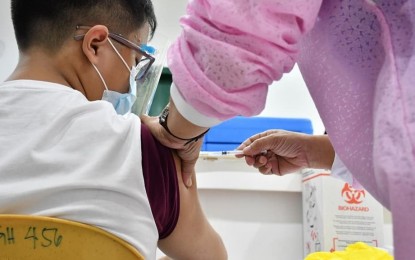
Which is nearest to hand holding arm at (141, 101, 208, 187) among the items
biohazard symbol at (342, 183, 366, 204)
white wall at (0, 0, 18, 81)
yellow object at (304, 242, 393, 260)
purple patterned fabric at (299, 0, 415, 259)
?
purple patterned fabric at (299, 0, 415, 259)

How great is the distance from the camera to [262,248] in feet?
6.30

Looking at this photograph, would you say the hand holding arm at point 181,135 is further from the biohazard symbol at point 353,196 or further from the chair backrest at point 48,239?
the biohazard symbol at point 353,196

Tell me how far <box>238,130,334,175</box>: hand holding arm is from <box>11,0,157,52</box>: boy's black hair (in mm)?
468

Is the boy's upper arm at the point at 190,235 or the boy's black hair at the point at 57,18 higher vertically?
the boy's black hair at the point at 57,18

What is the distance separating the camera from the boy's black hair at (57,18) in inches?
40.0

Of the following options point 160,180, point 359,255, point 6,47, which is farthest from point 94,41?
point 6,47

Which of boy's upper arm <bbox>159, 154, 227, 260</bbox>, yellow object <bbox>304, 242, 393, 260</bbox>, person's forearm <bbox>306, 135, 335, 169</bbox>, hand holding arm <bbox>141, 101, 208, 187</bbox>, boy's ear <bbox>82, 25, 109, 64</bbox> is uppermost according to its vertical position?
boy's ear <bbox>82, 25, 109, 64</bbox>

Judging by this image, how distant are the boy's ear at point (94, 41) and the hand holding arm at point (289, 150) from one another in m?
0.45

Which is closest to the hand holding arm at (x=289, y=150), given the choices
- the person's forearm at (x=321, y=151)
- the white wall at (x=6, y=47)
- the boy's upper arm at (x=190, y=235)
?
the person's forearm at (x=321, y=151)

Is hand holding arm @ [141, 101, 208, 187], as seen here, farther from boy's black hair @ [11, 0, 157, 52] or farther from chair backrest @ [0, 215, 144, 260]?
boy's black hair @ [11, 0, 157, 52]

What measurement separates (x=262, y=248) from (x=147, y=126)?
4.18ft

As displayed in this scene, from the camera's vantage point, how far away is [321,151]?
1.04 metres

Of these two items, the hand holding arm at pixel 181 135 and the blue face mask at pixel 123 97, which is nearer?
the hand holding arm at pixel 181 135

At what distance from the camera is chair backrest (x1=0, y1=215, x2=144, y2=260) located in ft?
1.99
